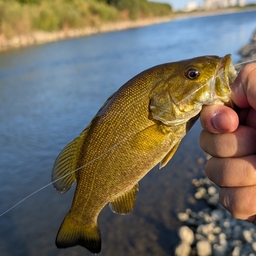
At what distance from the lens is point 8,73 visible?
18.0m

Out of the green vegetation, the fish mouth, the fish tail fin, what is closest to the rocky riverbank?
the fish tail fin

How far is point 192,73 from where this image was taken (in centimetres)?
221

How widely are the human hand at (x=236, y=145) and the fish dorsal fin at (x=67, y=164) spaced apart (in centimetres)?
94

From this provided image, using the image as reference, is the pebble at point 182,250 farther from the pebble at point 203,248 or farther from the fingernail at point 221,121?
the fingernail at point 221,121

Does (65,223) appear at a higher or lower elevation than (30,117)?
higher

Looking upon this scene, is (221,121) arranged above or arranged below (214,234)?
above

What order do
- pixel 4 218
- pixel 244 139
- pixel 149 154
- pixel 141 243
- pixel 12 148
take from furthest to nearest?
pixel 12 148
pixel 4 218
pixel 141 243
pixel 149 154
pixel 244 139

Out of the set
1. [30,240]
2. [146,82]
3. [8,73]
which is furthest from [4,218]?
[8,73]

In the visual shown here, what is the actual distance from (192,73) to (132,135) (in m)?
0.60

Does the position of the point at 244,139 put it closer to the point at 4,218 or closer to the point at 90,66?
the point at 4,218

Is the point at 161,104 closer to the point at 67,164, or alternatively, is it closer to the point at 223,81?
the point at 223,81

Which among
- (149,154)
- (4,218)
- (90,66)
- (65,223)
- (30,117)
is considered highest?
(149,154)

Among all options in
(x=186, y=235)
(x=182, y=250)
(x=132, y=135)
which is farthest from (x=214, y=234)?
(x=132, y=135)

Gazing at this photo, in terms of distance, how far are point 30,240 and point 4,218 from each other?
833 millimetres
